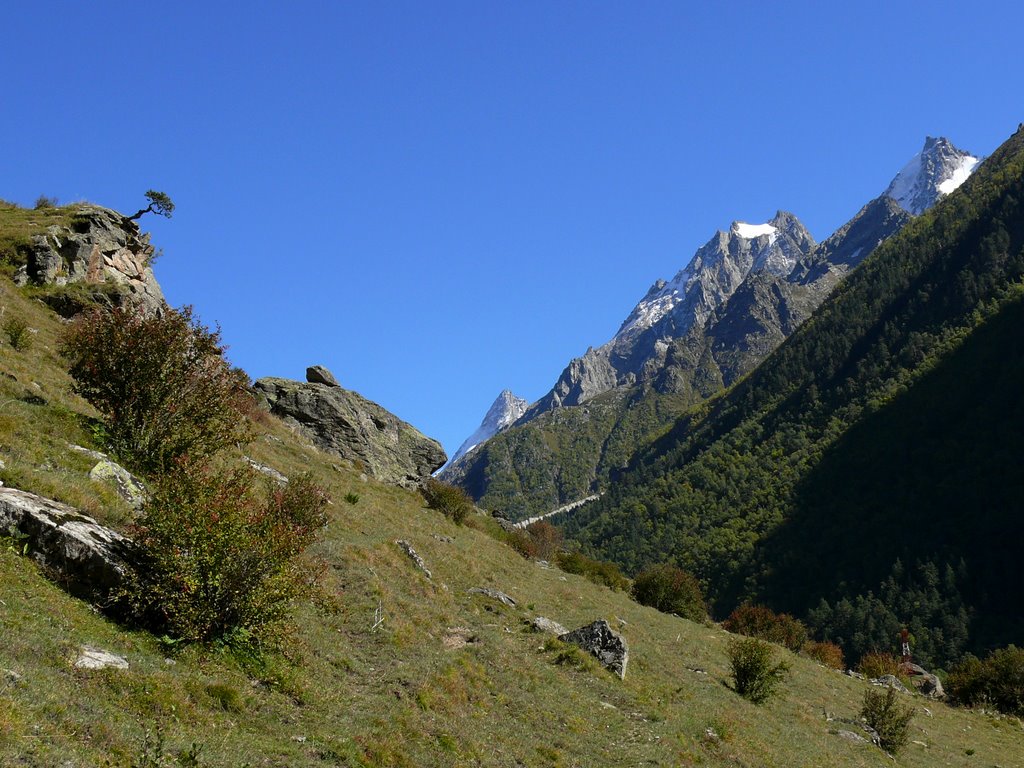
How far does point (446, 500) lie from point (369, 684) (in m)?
34.4

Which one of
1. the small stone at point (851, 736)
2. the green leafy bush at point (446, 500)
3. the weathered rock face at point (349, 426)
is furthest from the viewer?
the weathered rock face at point (349, 426)

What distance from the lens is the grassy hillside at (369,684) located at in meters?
8.97

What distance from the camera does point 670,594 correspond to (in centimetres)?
4984

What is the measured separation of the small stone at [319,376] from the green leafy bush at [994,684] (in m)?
53.6

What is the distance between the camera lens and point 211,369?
20703 millimetres

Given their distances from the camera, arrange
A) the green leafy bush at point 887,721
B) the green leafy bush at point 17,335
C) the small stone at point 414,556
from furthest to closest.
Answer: the green leafy bush at point 17,335
the green leafy bush at point 887,721
the small stone at point 414,556

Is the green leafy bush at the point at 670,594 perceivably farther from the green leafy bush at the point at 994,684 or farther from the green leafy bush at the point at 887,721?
the green leafy bush at the point at 887,721

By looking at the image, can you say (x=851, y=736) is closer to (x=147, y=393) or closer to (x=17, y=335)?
(x=147, y=393)

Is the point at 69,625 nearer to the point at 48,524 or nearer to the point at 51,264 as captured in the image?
the point at 48,524

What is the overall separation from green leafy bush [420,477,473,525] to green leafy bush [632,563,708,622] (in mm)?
15794

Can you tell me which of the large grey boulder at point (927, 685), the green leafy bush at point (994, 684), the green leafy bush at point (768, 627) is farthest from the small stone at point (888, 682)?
the green leafy bush at point (768, 627)

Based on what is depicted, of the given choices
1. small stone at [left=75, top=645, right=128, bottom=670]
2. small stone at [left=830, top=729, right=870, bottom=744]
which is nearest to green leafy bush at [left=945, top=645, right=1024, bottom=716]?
small stone at [left=830, top=729, right=870, bottom=744]

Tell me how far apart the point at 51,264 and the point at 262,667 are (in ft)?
124

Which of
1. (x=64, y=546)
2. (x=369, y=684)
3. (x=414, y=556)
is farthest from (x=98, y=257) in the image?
(x=369, y=684)
